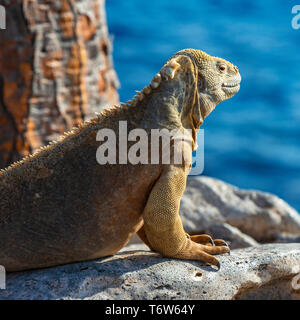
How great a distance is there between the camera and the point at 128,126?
3883mm

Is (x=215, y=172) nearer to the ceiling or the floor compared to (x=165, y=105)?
nearer to the floor

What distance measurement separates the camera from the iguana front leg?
12.5ft

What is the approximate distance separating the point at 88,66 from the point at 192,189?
2.34m

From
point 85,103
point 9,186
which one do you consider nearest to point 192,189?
point 85,103

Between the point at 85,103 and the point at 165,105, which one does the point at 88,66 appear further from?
the point at 165,105

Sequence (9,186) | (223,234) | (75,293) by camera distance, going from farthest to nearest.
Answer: (223,234) < (9,186) < (75,293)
